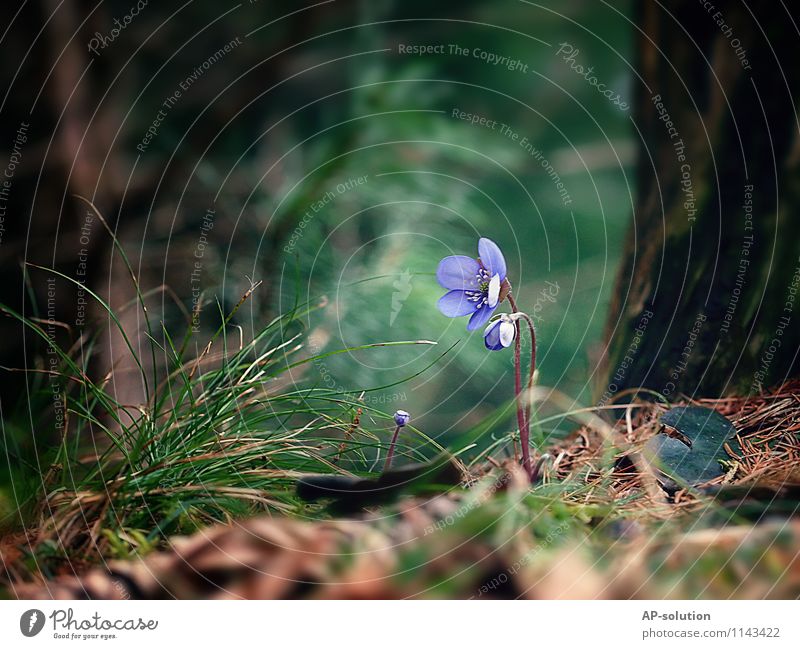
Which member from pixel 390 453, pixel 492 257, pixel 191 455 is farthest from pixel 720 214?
pixel 191 455

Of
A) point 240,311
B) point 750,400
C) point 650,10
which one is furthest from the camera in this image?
point 240,311

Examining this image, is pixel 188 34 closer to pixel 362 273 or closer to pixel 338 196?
pixel 338 196

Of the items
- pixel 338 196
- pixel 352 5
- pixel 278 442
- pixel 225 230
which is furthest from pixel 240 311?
pixel 352 5

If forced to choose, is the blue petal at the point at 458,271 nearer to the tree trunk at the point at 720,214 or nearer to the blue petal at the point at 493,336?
the blue petal at the point at 493,336

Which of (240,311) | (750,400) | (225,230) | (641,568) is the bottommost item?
(641,568)

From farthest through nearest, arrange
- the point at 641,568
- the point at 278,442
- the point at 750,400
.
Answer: the point at 750,400 < the point at 278,442 < the point at 641,568

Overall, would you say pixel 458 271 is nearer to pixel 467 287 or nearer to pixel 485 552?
pixel 467 287

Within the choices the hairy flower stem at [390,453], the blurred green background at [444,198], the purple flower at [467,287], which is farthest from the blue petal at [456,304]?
the blurred green background at [444,198]
